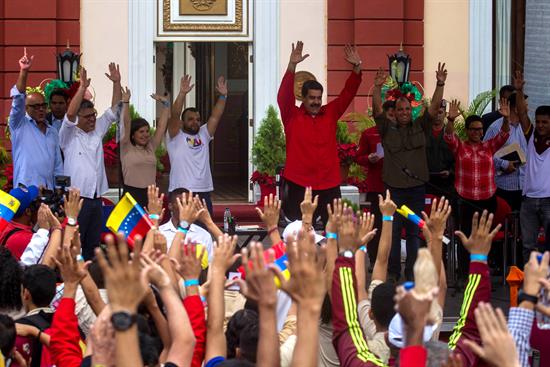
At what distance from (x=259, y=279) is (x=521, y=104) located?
7.82 meters

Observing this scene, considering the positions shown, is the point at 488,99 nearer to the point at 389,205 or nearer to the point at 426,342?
the point at 389,205

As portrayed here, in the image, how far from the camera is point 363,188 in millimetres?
14555

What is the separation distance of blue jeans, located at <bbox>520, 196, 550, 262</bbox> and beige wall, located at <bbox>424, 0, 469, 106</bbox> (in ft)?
18.8

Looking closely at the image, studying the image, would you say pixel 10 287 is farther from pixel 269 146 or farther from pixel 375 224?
pixel 269 146

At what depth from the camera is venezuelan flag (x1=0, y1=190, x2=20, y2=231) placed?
777 centimetres

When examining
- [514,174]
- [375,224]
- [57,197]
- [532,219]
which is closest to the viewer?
[57,197]

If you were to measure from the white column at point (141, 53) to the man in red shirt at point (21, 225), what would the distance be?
25.0ft

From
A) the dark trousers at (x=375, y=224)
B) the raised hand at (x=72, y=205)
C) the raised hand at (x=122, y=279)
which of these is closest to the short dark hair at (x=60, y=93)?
the dark trousers at (x=375, y=224)

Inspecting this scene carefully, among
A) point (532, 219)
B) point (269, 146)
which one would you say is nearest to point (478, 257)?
point (532, 219)

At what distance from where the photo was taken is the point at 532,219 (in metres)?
10.8

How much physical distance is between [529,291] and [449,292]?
6647 mm

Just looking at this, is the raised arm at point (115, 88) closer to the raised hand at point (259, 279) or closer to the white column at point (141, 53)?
the white column at point (141, 53)

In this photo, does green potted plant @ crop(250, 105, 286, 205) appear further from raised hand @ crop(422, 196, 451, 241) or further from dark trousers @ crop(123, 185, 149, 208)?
raised hand @ crop(422, 196, 451, 241)

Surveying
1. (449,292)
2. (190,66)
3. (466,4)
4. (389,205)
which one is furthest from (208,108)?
(389,205)
